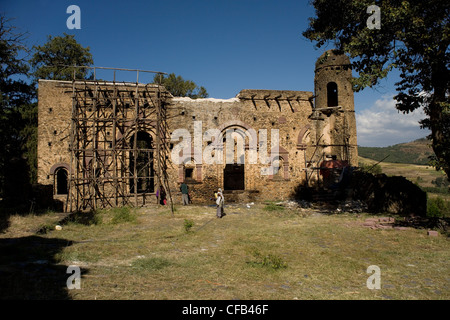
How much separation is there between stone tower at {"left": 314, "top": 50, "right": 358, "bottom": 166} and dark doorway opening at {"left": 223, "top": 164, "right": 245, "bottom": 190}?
792cm

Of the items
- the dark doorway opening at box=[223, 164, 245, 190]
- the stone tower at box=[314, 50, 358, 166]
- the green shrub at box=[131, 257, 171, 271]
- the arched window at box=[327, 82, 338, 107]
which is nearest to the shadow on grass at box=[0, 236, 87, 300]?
the green shrub at box=[131, 257, 171, 271]

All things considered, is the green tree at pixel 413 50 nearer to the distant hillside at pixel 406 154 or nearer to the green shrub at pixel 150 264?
the green shrub at pixel 150 264

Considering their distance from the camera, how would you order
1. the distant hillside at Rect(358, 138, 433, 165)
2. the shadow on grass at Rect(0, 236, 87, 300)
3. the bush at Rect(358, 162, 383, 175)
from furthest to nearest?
the distant hillside at Rect(358, 138, 433, 165) → the bush at Rect(358, 162, 383, 175) → the shadow on grass at Rect(0, 236, 87, 300)

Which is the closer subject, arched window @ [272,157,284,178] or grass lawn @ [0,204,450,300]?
grass lawn @ [0,204,450,300]

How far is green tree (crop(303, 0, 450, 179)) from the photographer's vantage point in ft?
30.0

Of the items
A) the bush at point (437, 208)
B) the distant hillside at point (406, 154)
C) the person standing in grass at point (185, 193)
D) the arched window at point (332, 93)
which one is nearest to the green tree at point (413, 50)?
the person standing in grass at point (185, 193)

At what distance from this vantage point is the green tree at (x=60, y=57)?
76.7ft

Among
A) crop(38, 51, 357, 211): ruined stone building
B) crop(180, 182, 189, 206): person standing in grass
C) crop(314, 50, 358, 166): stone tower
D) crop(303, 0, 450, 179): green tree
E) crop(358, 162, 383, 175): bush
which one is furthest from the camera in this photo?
crop(314, 50, 358, 166): stone tower

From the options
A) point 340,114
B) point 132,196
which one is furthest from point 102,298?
point 340,114

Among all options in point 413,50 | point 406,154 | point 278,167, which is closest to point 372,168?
point 278,167

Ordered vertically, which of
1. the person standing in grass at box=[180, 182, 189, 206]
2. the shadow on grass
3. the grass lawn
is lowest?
the grass lawn

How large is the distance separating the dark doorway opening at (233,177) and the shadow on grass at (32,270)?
17.0 meters

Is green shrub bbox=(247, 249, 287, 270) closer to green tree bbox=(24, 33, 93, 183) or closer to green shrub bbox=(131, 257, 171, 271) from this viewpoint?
green shrub bbox=(131, 257, 171, 271)
